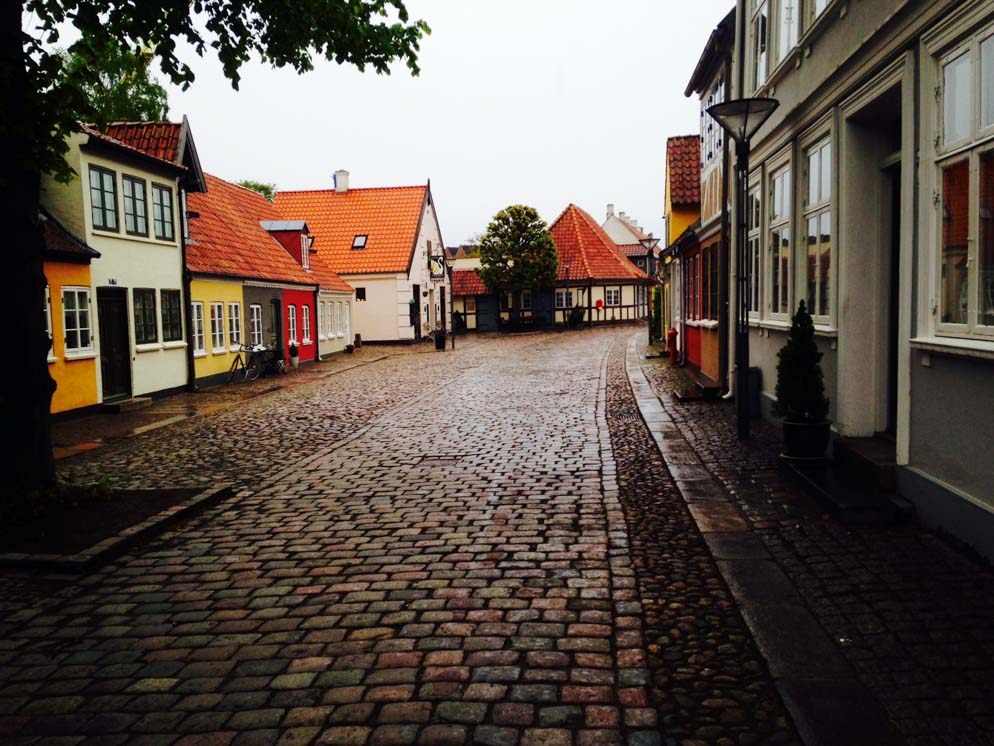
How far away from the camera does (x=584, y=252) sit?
5847 cm

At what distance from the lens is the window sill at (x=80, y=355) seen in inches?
572

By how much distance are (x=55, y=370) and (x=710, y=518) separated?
12.2 metres

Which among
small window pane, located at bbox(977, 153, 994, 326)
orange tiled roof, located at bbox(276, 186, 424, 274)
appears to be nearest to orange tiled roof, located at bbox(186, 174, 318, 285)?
orange tiled roof, located at bbox(276, 186, 424, 274)

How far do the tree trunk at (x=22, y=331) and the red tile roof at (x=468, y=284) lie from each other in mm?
49293

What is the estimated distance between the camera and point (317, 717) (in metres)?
3.43

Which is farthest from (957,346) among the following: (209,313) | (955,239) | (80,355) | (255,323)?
(255,323)

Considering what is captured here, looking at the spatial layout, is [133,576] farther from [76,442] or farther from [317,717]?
[76,442]

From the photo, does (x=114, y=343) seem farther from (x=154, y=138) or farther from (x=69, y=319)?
(x=154, y=138)

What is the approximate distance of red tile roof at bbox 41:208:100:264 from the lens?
1412 cm

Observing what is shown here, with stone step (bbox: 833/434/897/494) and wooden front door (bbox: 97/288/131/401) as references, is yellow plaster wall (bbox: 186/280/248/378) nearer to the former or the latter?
wooden front door (bbox: 97/288/131/401)

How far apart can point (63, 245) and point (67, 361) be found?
6.66ft

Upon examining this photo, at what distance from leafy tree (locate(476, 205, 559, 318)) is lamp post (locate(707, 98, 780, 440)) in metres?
42.7

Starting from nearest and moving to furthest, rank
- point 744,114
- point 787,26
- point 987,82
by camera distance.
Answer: point 987,82, point 744,114, point 787,26

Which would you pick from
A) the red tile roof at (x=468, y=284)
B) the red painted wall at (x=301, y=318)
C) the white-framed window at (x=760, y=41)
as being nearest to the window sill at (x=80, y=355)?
the red painted wall at (x=301, y=318)
